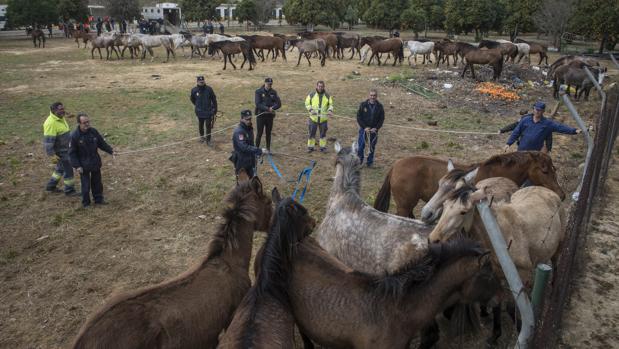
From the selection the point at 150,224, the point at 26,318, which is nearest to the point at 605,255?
the point at 150,224

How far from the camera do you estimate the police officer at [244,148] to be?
7387mm

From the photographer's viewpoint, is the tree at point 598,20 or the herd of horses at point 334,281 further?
the tree at point 598,20

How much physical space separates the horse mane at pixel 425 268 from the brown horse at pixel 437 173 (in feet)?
8.17

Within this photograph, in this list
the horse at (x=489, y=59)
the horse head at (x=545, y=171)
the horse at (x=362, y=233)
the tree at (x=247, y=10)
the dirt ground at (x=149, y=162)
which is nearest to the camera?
the horse at (x=362, y=233)

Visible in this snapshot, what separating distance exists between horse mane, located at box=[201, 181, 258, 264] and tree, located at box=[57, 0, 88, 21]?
44.6 metres

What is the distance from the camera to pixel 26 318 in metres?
4.93

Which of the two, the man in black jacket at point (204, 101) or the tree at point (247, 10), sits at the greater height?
the tree at point (247, 10)

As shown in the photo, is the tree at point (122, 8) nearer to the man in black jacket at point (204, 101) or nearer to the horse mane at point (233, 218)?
the man in black jacket at point (204, 101)

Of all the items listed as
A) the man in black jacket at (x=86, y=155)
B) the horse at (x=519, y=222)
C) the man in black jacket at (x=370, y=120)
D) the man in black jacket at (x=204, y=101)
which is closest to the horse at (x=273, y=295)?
the horse at (x=519, y=222)

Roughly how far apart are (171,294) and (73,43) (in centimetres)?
3772

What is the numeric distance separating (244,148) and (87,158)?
282 cm

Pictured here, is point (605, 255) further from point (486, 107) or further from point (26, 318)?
point (486, 107)

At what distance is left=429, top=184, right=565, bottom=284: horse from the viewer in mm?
4086

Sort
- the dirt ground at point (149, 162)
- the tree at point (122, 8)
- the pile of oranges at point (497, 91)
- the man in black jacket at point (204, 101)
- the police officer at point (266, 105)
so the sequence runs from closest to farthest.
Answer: the dirt ground at point (149, 162), the police officer at point (266, 105), the man in black jacket at point (204, 101), the pile of oranges at point (497, 91), the tree at point (122, 8)
